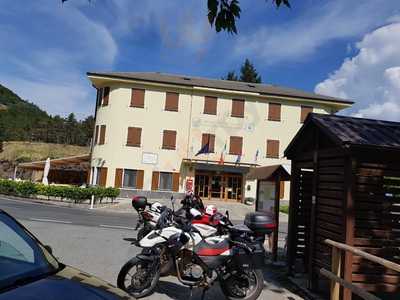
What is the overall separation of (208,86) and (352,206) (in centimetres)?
2644

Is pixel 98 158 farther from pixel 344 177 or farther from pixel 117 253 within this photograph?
pixel 344 177

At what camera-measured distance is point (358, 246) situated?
5.38 meters

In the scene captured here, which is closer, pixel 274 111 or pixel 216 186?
pixel 216 186

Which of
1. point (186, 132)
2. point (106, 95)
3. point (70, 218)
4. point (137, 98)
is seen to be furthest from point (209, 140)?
point (70, 218)

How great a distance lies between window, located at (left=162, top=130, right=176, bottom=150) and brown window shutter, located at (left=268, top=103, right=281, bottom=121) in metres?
Result: 8.14

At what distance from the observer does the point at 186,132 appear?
102ft

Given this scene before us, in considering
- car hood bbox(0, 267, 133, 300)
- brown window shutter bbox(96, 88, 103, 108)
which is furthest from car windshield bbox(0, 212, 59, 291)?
brown window shutter bbox(96, 88, 103, 108)

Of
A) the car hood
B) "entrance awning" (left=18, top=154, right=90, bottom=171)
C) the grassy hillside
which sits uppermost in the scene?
the grassy hillside

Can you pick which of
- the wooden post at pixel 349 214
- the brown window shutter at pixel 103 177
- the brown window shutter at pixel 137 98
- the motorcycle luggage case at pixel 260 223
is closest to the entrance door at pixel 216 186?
the brown window shutter at pixel 137 98

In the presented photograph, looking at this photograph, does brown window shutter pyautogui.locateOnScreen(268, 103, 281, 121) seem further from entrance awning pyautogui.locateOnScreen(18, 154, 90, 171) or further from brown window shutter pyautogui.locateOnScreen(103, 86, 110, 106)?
entrance awning pyautogui.locateOnScreen(18, 154, 90, 171)

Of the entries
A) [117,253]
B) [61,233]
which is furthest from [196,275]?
[61,233]

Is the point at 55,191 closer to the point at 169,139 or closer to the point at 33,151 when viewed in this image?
the point at 169,139

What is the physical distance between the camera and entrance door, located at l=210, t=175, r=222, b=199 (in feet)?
103

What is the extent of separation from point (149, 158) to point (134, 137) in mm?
2015
